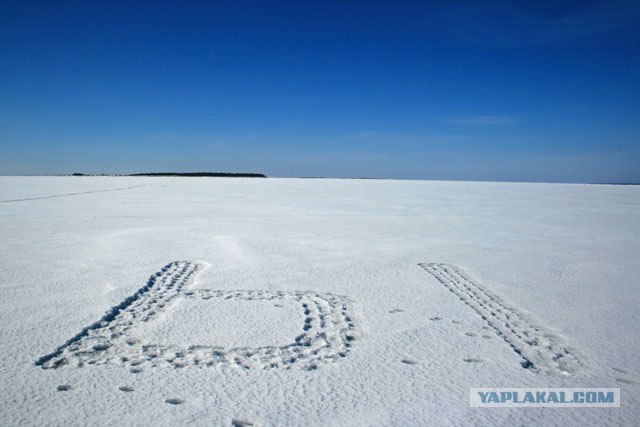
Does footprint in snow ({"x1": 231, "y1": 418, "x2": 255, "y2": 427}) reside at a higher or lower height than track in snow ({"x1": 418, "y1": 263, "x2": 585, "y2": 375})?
lower

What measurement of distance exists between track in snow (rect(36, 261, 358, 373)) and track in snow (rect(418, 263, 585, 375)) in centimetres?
74

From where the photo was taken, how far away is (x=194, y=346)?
6.17 ft

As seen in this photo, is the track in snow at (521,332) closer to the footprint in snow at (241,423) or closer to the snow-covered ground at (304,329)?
the snow-covered ground at (304,329)

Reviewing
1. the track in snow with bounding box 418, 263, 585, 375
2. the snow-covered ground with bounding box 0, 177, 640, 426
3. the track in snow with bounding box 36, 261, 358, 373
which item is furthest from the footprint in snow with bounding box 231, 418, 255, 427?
the track in snow with bounding box 418, 263, 585, 375

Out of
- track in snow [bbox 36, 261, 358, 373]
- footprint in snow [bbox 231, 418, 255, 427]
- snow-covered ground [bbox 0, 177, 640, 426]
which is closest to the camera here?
footprint in snow [bbox 231, 418, 255, 427]

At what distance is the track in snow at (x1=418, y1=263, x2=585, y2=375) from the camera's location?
1.78 m

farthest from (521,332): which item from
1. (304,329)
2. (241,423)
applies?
(241,423)

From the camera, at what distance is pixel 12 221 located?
5.50m

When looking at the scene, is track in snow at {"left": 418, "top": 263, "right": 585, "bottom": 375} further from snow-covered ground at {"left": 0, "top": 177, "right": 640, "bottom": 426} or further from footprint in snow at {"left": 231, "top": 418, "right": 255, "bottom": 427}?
footprint in snow at {"left": 231, "top": 418, "right": 255, "bottom": 427}

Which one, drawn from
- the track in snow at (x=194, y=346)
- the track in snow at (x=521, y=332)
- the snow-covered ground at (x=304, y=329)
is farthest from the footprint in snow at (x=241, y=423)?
the track in snow at (x=521, y=332)

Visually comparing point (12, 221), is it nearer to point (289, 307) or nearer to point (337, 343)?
point (289, 307)

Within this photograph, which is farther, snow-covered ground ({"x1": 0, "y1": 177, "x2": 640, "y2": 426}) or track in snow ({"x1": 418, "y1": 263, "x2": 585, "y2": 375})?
track in snow ({"x1": 418, "y1": 263, "x2": 585, "y2": 375})

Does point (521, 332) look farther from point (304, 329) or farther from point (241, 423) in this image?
point (241, 423)

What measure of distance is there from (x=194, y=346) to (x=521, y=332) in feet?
5.17
